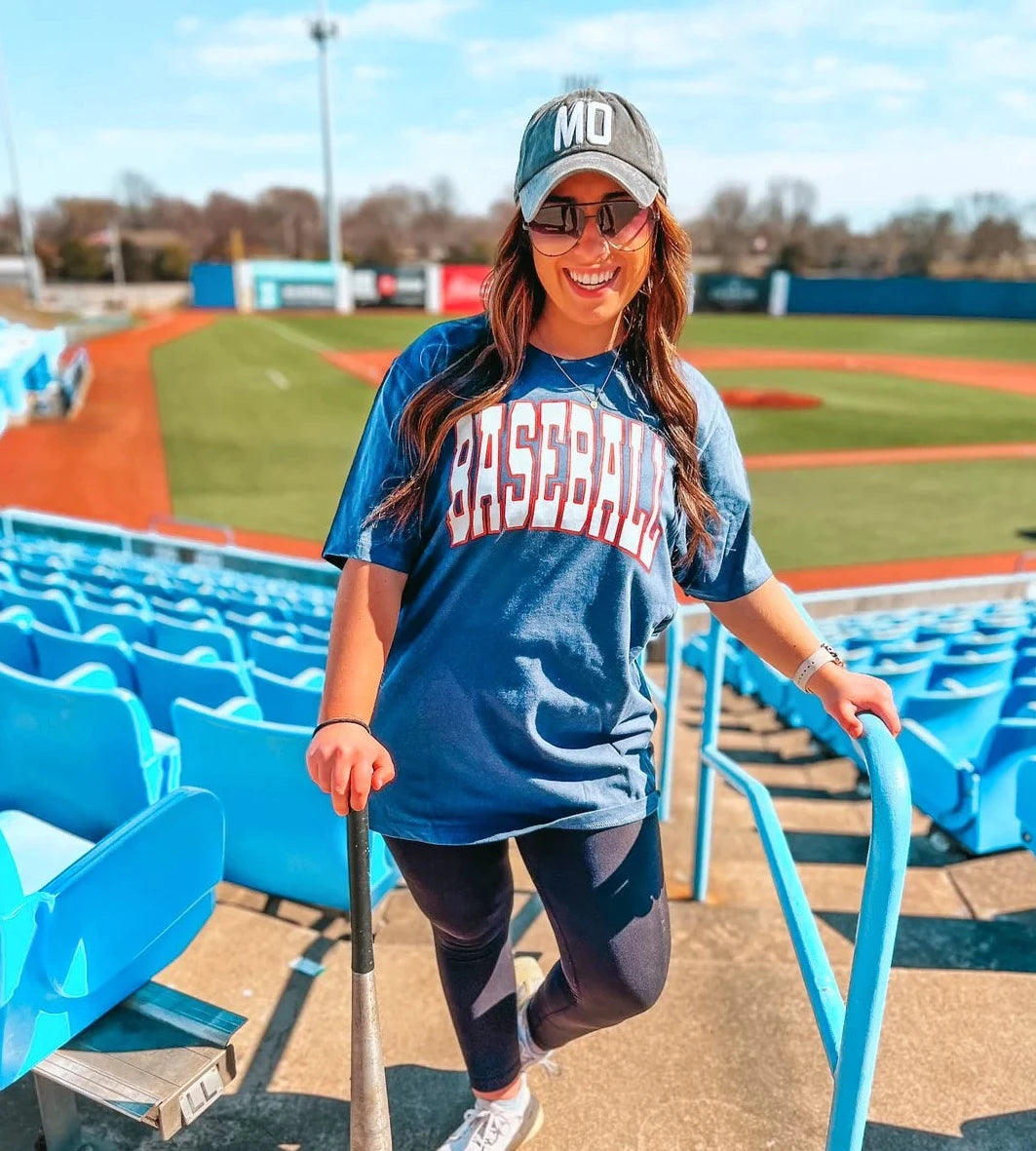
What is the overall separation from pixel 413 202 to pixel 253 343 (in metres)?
65.7

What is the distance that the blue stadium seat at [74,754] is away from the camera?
2.35 meters

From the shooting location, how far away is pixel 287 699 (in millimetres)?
3338

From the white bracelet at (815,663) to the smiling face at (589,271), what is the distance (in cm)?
76

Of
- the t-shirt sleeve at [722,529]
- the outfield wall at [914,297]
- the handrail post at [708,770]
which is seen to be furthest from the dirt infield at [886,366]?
the t-shirt sleeve at [722,529]

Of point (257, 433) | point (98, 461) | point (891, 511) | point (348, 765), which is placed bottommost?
point (98, 461)

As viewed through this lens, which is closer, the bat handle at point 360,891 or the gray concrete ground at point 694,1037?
the bat handle at point 360,891

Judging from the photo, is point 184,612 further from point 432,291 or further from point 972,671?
point 432,291

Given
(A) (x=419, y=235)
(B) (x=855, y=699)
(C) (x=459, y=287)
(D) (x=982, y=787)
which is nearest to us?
(B) (x=855, y=699)

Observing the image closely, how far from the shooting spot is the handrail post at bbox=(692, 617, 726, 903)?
2.99 m

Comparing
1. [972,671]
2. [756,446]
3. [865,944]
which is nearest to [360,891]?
[865,944]

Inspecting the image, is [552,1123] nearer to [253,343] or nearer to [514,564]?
[514,564]

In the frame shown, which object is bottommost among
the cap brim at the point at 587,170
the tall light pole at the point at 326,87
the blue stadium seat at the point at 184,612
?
the blue stadium seat at the point at 184,612

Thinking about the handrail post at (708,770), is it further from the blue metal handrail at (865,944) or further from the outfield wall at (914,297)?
the outfield wall at (914,297)

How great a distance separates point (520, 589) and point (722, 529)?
46cm
